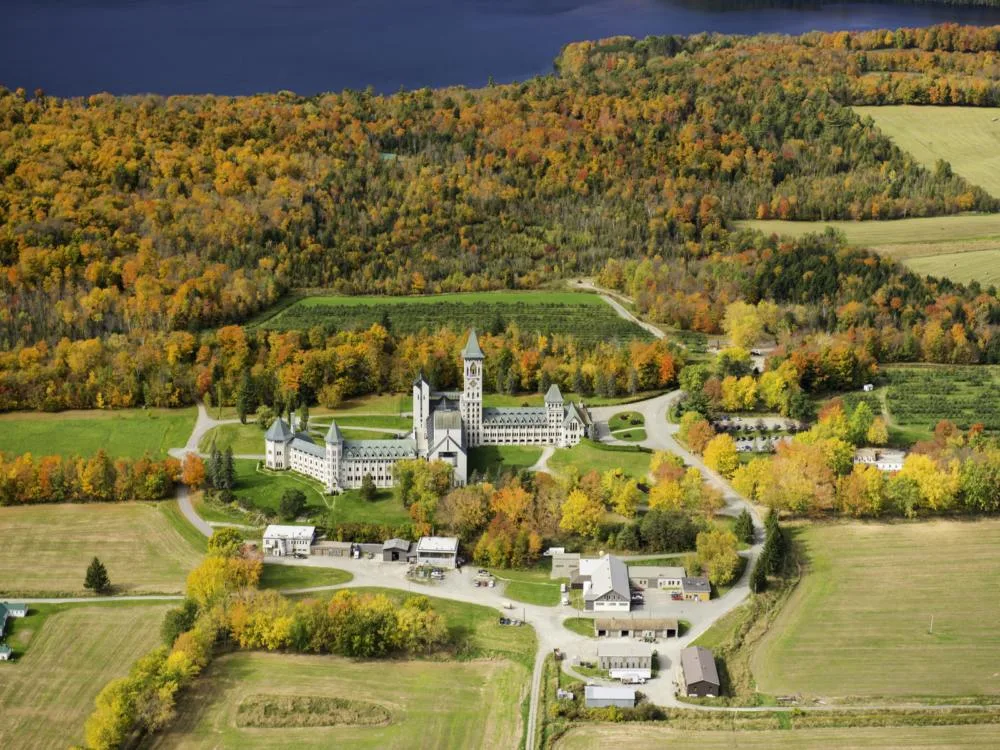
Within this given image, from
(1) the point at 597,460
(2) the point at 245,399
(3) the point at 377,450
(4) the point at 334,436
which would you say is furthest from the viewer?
(2) the point at 245,399

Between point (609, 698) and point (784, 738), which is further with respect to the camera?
point (609, 698)

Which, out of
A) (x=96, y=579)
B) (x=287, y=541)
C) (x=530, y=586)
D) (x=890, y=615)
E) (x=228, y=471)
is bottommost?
(x=890, y=615)

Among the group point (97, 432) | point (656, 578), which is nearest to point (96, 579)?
point (97, 432)

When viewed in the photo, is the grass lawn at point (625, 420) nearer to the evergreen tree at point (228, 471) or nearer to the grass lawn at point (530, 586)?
the grass lawn at point (530, 586)

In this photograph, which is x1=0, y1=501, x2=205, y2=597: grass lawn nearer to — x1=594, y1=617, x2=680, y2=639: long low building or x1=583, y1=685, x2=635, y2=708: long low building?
x1=594, y1=617, x2=680, y2=639: long low building

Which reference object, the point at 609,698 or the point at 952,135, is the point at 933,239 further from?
the point at 609,698

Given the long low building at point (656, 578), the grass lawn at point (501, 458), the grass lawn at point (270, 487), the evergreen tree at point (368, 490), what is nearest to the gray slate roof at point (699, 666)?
the long low building at point (656, 578)

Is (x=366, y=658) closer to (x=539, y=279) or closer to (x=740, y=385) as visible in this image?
(x=740, y=385)

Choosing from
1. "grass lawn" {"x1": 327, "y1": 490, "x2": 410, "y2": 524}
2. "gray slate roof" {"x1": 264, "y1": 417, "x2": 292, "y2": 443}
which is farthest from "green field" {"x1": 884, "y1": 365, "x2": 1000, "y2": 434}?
"gray slate roof" {"x1": 264, "y1": 417, "x2": 292, "y2": 443}
